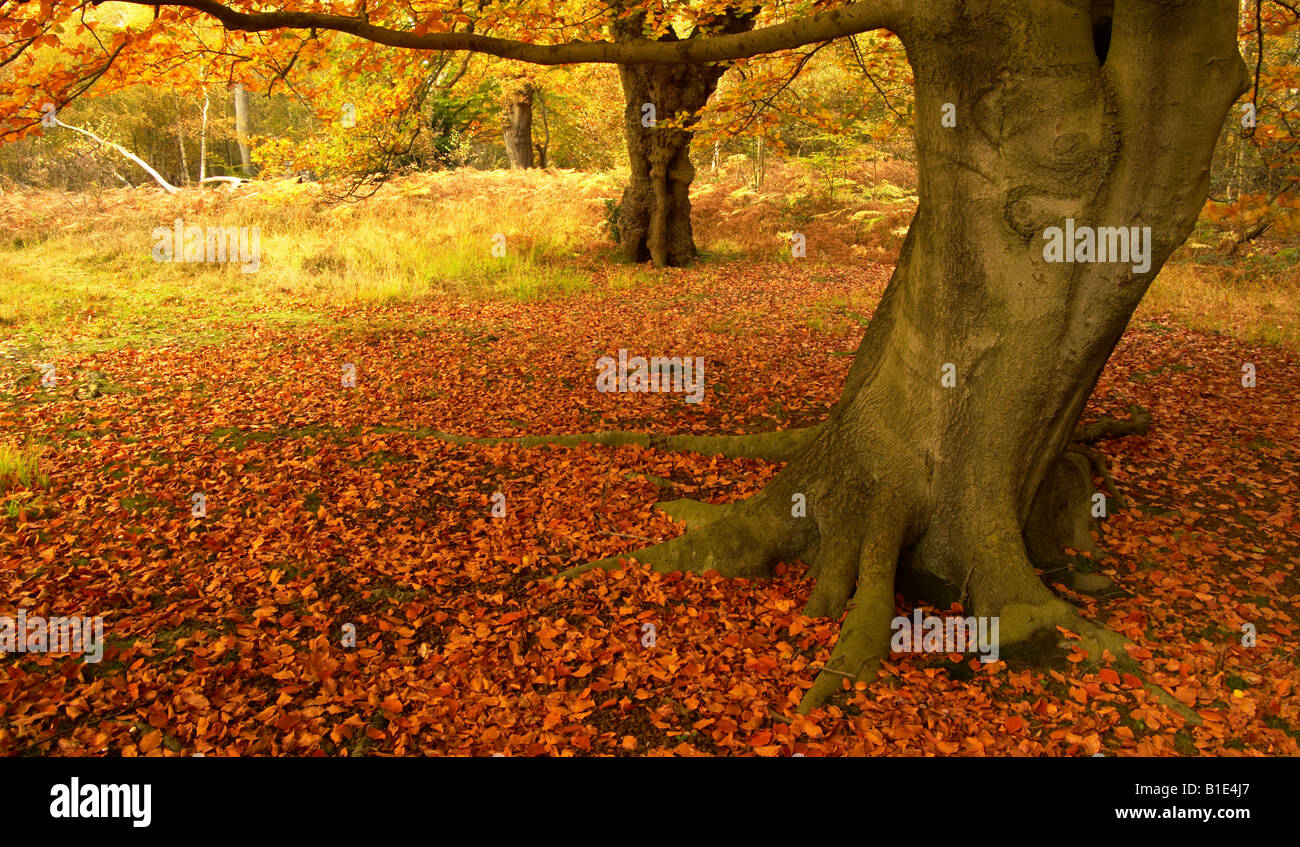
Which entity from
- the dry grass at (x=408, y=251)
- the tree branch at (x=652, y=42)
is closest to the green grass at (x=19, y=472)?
the tree branch at (x=652, y=42)

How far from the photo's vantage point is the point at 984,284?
3959 mm

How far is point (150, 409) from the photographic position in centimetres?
786

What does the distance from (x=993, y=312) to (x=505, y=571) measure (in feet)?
11.7

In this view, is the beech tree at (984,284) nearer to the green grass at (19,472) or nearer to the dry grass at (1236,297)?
the green grass at (19,472)

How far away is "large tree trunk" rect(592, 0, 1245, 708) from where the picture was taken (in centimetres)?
354

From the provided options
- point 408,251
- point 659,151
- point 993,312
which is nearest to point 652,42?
point 993,312

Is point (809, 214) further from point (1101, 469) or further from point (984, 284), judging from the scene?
point (984, 284)

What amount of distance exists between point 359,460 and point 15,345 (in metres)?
6.85

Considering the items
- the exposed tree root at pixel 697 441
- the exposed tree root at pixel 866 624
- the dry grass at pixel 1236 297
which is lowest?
the exposed tree root at pixel 866 624

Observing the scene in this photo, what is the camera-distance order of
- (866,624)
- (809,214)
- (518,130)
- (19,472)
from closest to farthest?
(866,624) < (19,472) < (809,214) < (518,130)

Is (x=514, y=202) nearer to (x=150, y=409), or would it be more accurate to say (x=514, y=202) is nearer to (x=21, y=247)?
(x=21, y=247)

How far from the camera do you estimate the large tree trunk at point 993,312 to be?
354 centimetres

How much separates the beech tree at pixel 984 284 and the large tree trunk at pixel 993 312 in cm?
1

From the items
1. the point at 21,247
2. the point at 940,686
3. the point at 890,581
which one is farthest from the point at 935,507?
the point at 21,247
